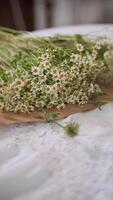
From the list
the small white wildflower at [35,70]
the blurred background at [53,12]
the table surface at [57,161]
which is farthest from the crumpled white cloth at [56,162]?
the blurred background at [53,12]

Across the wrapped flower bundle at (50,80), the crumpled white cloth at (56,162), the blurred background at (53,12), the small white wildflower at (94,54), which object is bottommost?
the crumpled white cloth at (56,162)

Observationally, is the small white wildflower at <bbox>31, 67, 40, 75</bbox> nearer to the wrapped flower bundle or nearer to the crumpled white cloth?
the wrapped flower bundle

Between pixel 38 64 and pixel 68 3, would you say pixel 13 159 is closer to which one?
pixel 38 64

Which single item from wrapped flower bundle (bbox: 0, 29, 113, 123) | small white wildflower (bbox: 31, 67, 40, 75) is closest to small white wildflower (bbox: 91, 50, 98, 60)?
wrapped flower bundle (bbox: 0, 29, 113, 123)

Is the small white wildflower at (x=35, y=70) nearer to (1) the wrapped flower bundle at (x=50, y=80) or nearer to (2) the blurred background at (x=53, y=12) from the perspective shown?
(1) the wrapped flower bundle at (x=50, y=80)

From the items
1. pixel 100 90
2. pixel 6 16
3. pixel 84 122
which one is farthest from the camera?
pixel 6 16

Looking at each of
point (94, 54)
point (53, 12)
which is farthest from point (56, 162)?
point (53, 12)

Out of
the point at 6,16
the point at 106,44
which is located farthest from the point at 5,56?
the point at 6,16
